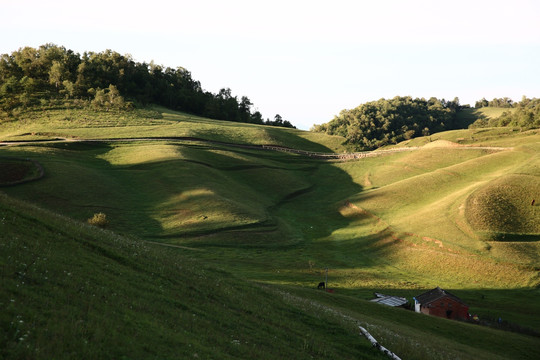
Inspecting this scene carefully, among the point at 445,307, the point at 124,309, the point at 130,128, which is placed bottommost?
the point at 445,307

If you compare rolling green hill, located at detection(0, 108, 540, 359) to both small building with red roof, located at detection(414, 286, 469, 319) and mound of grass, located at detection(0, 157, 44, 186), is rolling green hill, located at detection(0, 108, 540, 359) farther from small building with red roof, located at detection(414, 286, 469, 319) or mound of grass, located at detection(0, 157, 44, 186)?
small building with red roof, located at detection(414, 286, 469, 319)

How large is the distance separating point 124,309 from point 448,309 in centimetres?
5466

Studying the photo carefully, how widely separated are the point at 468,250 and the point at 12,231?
257 ft

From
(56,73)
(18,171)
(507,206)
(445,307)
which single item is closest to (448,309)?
(445,307)

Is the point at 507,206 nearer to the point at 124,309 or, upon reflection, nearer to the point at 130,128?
the point at 124,309

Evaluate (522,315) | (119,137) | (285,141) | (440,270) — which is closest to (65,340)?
(522,315)

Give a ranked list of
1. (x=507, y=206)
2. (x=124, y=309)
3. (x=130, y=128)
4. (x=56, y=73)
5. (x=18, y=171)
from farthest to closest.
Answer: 1. (x=56, y=73)
2. (x=130, y=128)
3. (x=18, y=171)
4. (x=507, y=206)
5. (x=124, y=309)

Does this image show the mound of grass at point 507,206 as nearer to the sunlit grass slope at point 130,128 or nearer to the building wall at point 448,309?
the building wall at point 448,309

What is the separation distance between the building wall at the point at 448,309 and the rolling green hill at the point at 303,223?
3.44m

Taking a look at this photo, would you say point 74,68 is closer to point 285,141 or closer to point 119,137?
point 119,137

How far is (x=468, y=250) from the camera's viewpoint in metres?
84.1

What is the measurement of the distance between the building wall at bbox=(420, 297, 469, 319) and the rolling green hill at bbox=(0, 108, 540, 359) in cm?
344

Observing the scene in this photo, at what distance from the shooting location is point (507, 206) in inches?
3775

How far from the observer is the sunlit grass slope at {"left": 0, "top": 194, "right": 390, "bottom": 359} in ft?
50.9
